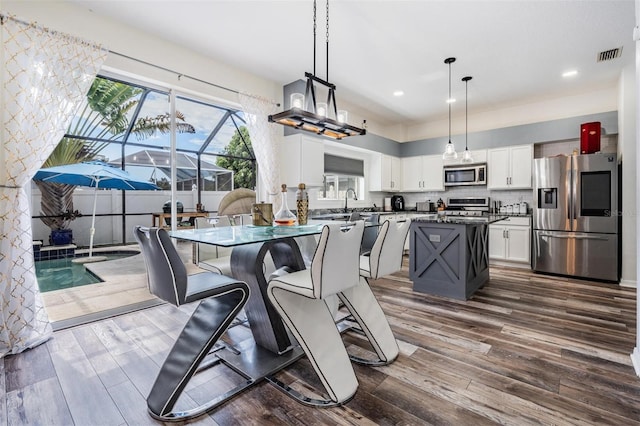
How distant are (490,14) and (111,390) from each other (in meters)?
4.03

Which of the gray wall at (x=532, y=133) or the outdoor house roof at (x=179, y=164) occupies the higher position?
the gray wall at (x=532, y=133)

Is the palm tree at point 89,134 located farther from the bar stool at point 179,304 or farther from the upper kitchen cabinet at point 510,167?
the upper kitchen cabinet at point 510,167

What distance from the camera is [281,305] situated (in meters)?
1.72

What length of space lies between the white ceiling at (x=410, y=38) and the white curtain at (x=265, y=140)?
422 millimetres

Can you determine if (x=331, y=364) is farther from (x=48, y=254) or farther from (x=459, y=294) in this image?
(x=48, y=254)

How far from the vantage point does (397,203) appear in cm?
660

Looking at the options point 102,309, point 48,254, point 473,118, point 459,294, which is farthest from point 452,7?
point 48,254

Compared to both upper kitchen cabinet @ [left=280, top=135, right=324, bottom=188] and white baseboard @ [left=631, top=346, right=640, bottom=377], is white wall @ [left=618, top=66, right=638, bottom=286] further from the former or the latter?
upper kitchen cabinet @ [left=280, top=135, right=324, bottom=188]

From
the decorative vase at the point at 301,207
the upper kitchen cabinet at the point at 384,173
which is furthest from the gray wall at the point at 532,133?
the decorative vase at the point at 301,207

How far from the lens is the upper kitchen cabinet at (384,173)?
19.8ft

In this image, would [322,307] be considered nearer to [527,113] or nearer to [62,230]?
[527,113]

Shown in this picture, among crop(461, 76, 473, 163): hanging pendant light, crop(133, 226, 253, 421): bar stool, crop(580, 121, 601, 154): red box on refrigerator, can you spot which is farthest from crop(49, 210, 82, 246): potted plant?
crop(580, 121, 601, 154): red box on refrigerator

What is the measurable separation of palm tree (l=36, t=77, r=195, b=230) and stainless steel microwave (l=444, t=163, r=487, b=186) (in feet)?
16.2

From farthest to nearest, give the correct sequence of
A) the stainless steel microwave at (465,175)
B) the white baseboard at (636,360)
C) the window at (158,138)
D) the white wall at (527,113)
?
the stainless steel microwave at (465,175)
the window at (158,138)
the white wall at (527,113)
the white baseboard at (636,360)
